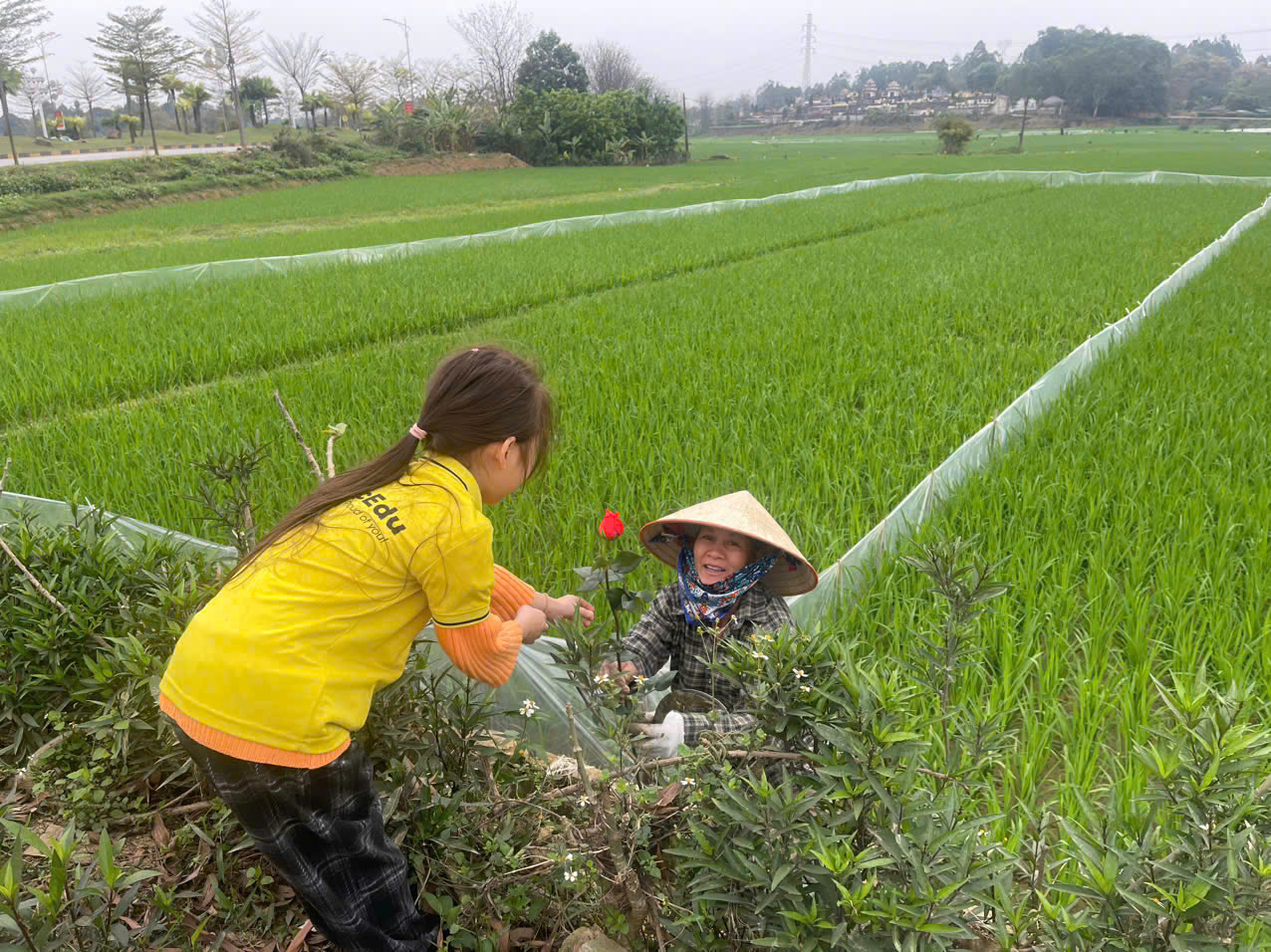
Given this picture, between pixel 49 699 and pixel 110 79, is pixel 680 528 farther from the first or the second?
pixel 110 79

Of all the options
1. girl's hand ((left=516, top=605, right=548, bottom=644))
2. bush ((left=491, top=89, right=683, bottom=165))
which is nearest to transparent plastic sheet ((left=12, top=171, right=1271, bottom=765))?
girl's hand ((left=516, top=605, right=548, bottom=644))

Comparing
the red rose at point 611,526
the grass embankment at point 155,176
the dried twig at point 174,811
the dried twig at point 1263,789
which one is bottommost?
the dried twig at point 174,811

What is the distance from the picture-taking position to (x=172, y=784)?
168cm

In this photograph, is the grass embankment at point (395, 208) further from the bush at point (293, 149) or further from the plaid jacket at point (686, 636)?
the plaid jacket at point (686, 636)

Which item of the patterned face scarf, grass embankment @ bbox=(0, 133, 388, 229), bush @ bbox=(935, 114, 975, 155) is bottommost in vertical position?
the patterned face scarf

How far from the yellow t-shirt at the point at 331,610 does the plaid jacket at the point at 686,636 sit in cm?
53

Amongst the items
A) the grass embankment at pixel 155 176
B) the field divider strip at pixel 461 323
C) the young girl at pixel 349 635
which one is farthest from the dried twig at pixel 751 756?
the grass embankment at pixel 155 176

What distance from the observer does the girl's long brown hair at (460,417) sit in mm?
1205

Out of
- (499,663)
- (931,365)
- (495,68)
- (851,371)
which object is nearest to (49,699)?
(499,663)

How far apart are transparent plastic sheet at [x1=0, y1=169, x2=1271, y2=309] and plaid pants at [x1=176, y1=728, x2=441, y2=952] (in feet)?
23.0

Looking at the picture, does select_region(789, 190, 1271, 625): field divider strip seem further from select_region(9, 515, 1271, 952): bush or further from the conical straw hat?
select_region(9, 515, 1271, 952): bush

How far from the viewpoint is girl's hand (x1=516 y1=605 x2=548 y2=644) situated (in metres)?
1.36

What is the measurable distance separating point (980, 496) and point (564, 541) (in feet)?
4.07

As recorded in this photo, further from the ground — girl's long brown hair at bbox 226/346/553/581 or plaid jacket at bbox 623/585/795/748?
girl's long brown hair at bbox 226/346/553/581
